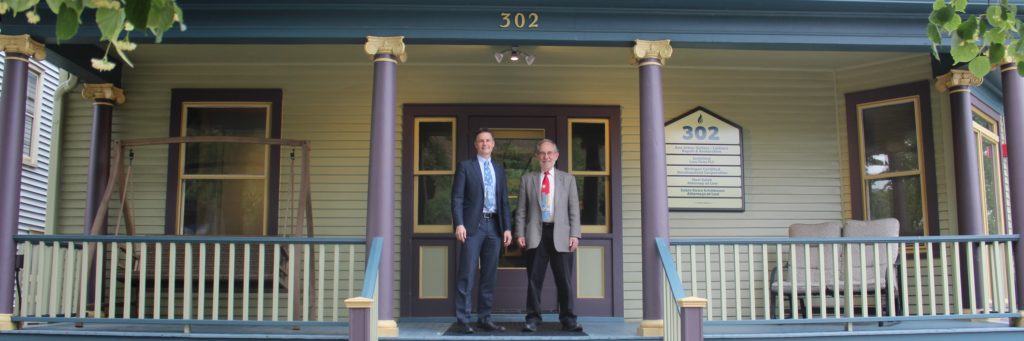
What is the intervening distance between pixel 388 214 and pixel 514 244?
169 centimetres

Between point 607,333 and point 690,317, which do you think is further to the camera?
point 607,333

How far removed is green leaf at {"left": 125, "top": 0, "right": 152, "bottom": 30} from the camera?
11.4 feet

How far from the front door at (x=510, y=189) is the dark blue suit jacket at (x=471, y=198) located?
1.25 metres

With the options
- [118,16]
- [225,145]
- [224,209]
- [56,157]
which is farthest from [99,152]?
[118,16]

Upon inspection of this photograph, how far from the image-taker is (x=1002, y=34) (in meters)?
4.39

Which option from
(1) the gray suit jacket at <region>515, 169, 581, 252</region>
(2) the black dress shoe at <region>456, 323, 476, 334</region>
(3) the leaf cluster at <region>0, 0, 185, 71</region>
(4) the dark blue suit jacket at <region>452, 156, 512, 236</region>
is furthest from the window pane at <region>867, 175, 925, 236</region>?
(3) the leaf cluster at <region>0, 0, 185, 71</region>

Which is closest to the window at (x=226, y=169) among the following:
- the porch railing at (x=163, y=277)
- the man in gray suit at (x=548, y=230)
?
the porch railing at (x=163, y=277)

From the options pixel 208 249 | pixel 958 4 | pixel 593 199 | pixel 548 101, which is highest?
pixel 548 101

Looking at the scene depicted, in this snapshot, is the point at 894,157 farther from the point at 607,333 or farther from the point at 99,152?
the point at 99,152

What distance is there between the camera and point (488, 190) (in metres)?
7.18

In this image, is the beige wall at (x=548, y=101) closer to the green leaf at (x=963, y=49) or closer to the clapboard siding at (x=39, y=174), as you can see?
the green leaf at (x=963, y=49)

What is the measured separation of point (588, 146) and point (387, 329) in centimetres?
295

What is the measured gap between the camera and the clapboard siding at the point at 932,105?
8.34 metres

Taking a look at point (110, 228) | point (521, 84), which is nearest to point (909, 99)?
point (521, 84)
